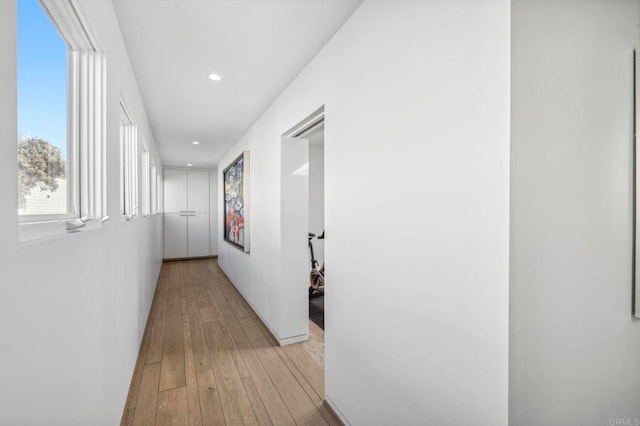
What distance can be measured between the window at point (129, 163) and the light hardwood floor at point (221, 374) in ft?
4.29

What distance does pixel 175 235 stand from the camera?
23.3 feet

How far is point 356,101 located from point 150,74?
188cm

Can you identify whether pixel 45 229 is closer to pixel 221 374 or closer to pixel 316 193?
pixel 221 374

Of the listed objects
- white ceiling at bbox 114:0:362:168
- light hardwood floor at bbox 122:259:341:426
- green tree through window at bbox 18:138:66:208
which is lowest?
light hardwood floor at bbox 122:259:341:426

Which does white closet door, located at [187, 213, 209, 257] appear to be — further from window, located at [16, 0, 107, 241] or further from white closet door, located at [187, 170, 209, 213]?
window, located at [16, 0, 107, 241]

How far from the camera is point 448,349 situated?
1065mm

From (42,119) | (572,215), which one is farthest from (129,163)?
(572,215)

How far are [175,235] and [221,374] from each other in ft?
18.8

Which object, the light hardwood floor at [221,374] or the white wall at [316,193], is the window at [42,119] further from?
the white wall at [316,193]

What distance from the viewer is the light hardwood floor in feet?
5.92

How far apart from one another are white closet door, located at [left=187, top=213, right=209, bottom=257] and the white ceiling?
4.43 meters

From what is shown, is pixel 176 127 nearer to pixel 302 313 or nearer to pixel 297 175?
pixel 297 175

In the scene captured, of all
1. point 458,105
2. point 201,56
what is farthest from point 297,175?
point 458,105

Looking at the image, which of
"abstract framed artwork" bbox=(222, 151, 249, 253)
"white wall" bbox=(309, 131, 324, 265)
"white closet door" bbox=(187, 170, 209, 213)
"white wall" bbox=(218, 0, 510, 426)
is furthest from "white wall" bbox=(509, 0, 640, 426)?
"white closet door" bbox=(187, 170, 209, 213)
